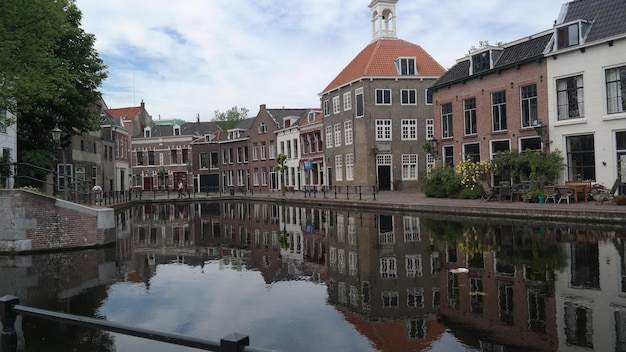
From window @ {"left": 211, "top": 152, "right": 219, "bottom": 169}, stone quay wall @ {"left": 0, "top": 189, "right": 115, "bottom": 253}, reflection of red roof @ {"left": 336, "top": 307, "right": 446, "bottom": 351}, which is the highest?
window @ {"left": 211, "top": 152, "right": 219, "bottom": 169}

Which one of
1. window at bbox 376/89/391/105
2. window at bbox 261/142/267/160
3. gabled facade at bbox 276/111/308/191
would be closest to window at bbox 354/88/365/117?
window at bbox 376/89/391/105

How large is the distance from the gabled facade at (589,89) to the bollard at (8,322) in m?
22.9

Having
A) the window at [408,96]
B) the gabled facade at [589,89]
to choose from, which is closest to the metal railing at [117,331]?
the gabled facade at [589,89]

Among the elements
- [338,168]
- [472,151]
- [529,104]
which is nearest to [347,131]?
[338,168]

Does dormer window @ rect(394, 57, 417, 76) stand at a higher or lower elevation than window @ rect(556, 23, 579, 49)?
higher

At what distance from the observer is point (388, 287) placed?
8.15m

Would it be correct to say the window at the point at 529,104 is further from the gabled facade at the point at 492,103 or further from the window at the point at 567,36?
the window at the point at 567,36

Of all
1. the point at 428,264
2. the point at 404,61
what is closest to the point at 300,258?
the point at 428,264

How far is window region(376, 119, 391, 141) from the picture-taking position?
40.5 meters

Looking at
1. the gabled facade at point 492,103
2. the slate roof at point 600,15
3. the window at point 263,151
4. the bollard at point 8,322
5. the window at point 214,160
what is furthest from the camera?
the window at point 214,160

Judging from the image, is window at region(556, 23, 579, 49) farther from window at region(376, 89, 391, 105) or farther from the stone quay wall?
the stone quay wall

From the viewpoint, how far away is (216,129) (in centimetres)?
7031

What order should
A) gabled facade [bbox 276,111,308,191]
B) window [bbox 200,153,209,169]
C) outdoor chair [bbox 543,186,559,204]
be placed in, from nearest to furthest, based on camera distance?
outdoor chair [bbox 543,186,559,204]
gabled facade [bbox 276,111,308,191]
window [bbox 200,153,209,169]

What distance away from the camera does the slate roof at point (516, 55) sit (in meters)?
25.3
